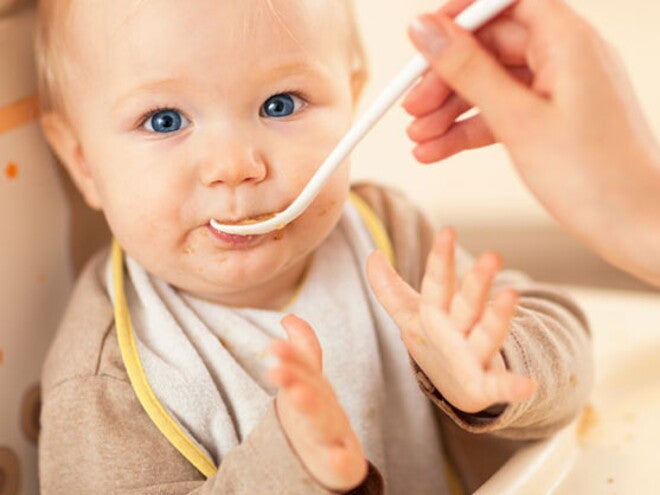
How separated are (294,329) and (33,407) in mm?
357

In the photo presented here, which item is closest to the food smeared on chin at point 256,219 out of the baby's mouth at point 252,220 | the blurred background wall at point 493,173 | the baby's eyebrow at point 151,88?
the baby's mouth at point 252,220

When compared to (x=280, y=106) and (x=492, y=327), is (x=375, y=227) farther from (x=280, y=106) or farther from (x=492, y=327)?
(x=492, y=327)

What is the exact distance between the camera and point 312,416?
589 millimetres

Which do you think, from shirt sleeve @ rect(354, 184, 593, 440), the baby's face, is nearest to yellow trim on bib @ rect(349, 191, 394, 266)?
shirt sleeve @ rect(354, 184, 593, 440)

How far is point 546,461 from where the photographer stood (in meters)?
0.79

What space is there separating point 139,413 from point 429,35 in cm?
36

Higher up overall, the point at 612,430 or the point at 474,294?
the point at 474,294

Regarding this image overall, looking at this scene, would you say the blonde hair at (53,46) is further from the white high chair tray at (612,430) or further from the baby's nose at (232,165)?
the white high chair tray at (612,430)

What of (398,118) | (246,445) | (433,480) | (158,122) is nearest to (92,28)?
(158,122)

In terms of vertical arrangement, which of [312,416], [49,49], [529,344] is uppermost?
[49,49]

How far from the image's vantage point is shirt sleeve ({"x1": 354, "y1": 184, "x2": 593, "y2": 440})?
2.39ft

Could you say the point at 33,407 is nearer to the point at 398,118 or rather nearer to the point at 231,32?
the point at 231,32

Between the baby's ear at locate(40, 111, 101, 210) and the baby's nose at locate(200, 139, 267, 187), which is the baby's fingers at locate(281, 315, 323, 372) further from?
the baby's ear at locate(40, 111, 101, 210)

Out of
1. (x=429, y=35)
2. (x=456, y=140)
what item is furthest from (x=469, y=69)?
(x=456, y=140)
